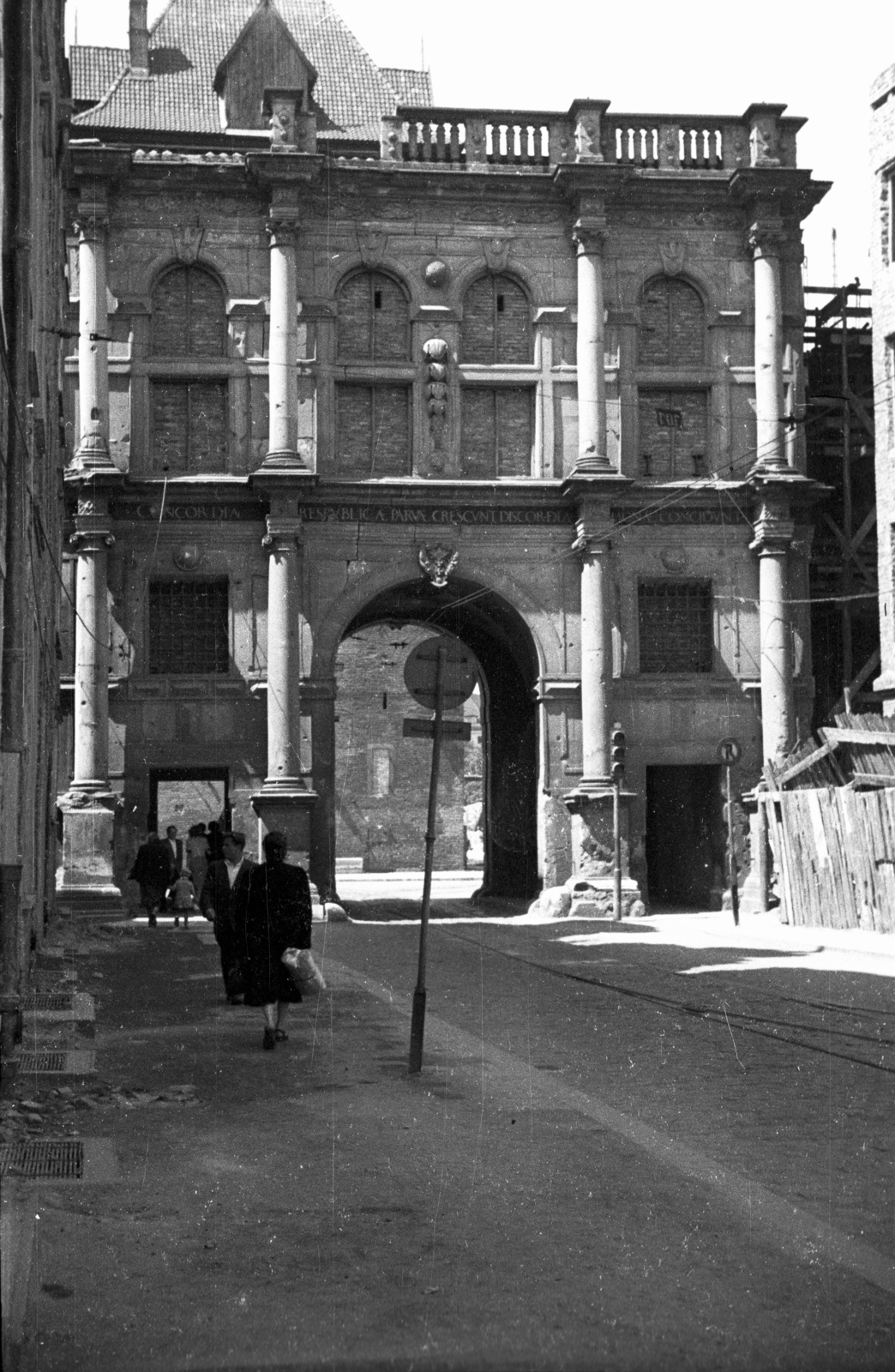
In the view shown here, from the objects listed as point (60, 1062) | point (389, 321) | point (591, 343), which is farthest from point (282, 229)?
point (60, 1062)

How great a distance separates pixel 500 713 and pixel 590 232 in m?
10.5

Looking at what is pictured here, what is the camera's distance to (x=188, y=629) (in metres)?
32.3

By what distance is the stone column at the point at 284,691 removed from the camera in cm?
3114

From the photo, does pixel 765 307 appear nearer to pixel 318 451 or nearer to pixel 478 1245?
pixel 318 451

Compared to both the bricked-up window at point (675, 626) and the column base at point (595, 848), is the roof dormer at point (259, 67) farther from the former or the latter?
the column base at point (595, 848)

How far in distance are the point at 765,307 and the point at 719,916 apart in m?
11.2

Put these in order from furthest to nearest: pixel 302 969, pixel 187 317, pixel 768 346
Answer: pixel 768 346 < pixel 187 317 < pixel 302 969

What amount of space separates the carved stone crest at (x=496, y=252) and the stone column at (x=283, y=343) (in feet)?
11.6

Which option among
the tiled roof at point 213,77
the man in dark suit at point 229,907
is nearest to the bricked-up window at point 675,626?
the tiled roof at point 213,77

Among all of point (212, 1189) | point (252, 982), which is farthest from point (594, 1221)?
point (252, 982)

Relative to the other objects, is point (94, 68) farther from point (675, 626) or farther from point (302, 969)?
Result: point (302, 969)

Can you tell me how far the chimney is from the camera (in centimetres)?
4006

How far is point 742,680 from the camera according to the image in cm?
3288

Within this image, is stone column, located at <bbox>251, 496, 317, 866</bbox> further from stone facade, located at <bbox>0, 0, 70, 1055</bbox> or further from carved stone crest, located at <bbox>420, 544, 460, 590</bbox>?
stone facade, located at <bbox>0, 0, 70, 1055</bbox>
